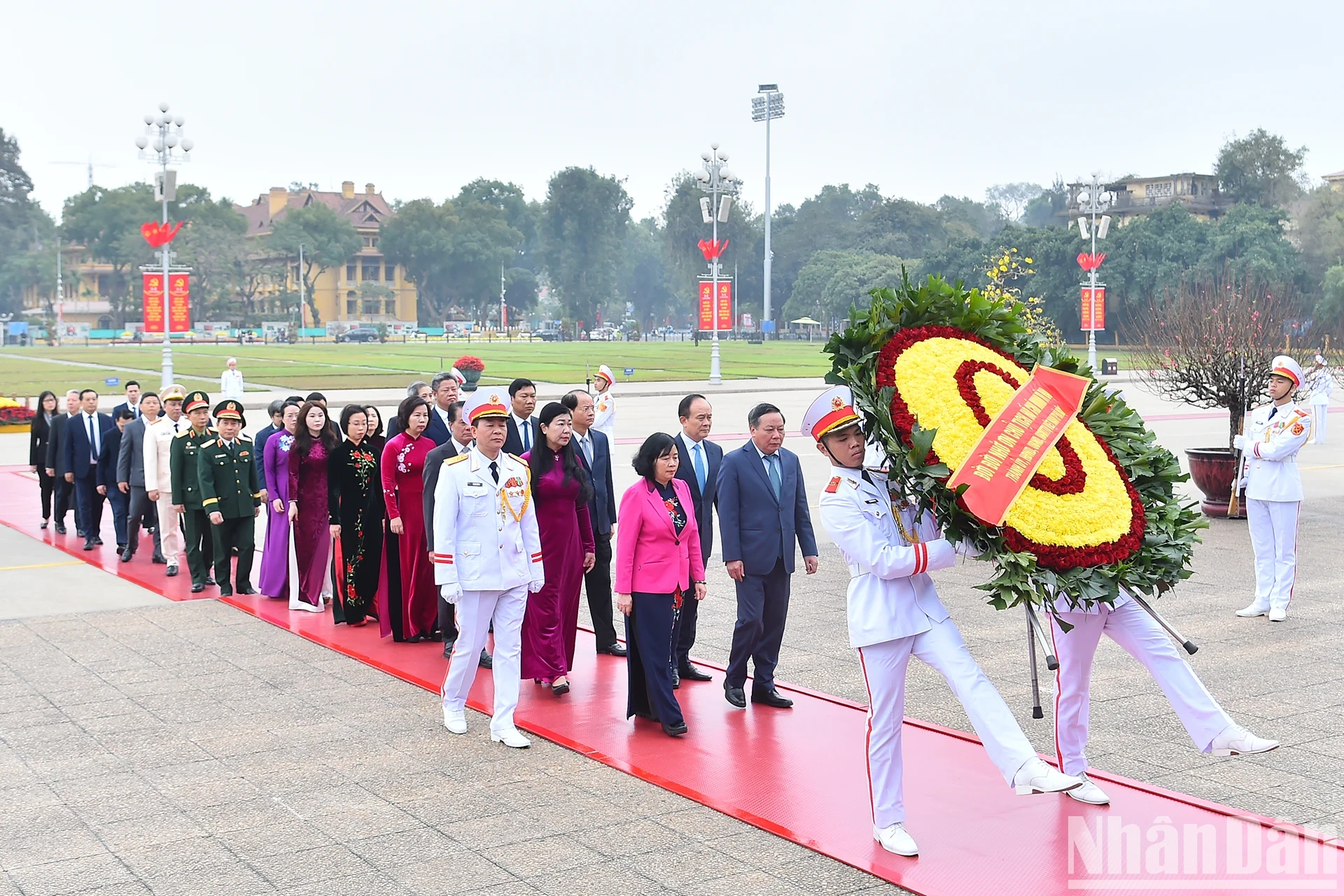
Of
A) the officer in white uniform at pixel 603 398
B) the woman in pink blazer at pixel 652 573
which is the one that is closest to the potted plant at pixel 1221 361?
the officer in white uniform at pixel 603 398

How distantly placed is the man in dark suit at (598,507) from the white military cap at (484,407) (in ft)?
2.65

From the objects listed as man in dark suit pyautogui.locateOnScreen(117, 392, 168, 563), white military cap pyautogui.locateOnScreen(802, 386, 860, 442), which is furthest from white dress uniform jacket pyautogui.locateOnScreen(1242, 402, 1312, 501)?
man in dark suit pyautogui.locateOnScreen(117, 392, 168, 563)

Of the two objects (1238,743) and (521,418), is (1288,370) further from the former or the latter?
(521,418)

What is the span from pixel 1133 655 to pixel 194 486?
796cm

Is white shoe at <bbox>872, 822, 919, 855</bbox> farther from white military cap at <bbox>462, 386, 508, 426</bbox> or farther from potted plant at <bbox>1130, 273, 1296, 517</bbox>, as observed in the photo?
potted plant at <bbox>1130, 273, 1296, 517</bbox>

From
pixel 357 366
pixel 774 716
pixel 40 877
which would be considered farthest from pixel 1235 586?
pixel 357 366

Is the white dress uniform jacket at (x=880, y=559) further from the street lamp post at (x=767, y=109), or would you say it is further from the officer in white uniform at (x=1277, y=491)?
the street lamp post at (x=767, y=109)

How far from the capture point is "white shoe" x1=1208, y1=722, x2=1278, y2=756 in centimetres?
482

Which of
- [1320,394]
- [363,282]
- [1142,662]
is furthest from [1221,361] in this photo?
[363,282]

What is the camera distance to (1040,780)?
465cm

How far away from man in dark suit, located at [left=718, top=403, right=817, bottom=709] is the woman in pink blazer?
1.07ft

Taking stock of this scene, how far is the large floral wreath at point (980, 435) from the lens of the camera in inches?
187

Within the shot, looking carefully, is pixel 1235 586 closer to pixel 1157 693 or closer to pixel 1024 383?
pixel 1157 693

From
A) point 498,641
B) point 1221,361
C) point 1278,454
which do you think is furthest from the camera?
point 1221,361
